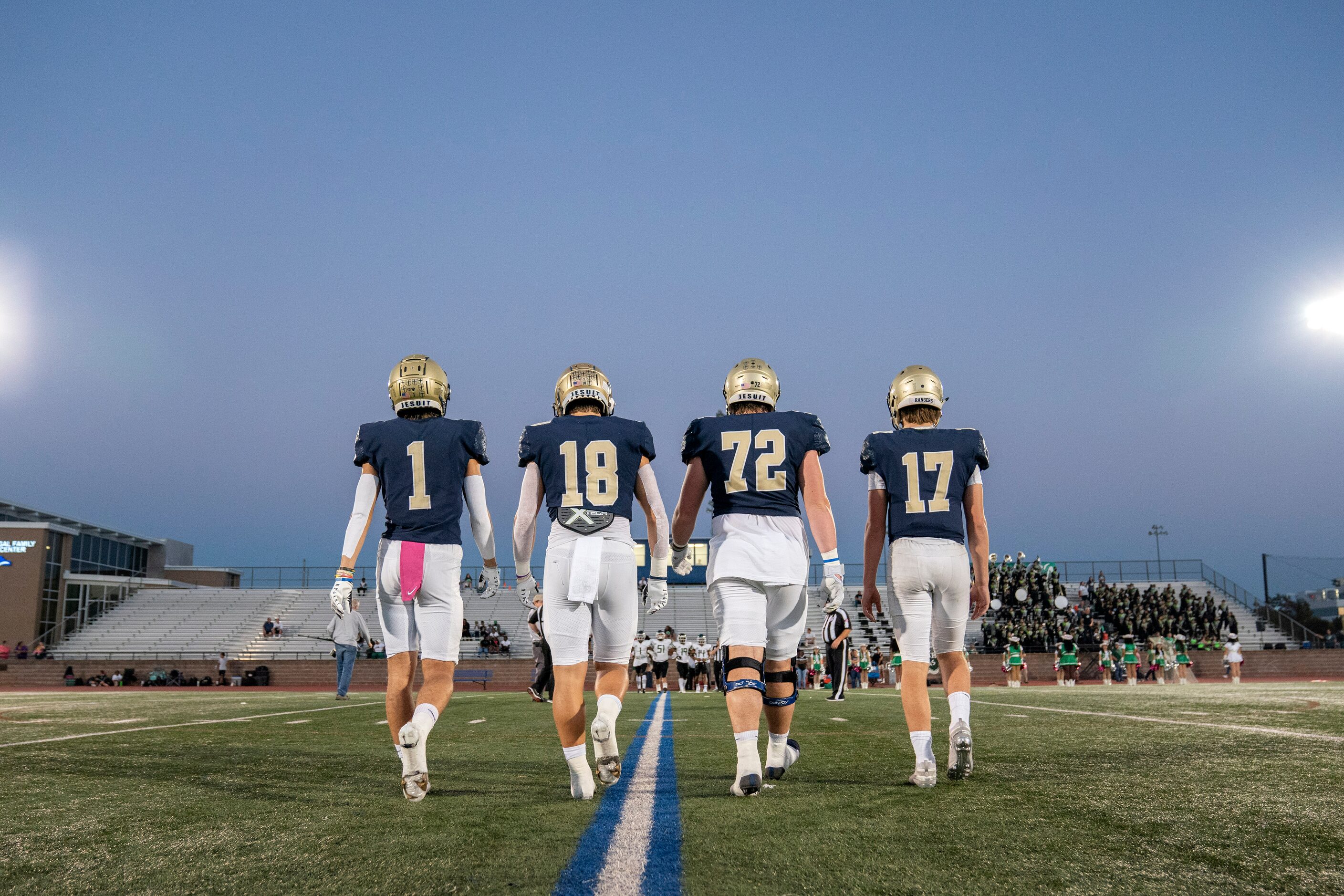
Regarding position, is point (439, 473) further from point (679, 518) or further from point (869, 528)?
point (869, 528)

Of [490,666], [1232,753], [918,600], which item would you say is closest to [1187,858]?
[918,600]

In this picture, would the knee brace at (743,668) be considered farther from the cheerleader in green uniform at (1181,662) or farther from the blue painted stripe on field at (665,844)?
the cheerleader in green uniform at (1181,662)

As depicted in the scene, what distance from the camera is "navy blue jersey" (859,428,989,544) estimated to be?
200 inches

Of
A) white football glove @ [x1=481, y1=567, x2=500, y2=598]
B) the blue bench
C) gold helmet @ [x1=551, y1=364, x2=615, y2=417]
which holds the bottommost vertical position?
the blue bench

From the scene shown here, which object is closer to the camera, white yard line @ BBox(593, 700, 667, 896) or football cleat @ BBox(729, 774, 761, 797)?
white yard line @ BBox(593, 700, 667, 896)

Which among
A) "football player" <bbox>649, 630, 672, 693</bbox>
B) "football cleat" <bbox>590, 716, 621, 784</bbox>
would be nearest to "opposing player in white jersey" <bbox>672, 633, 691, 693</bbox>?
"football player" <bbox>649, 630, 672, 693</bbox>

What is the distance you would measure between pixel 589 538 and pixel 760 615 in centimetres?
99

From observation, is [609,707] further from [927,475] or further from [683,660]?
[683,660]

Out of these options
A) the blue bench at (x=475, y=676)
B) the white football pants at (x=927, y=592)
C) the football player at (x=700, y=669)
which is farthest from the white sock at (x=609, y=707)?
the blue bench at (x=475, y=676)

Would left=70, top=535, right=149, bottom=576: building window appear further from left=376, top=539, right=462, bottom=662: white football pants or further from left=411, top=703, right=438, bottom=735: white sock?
left=411, top=703, right=438, bottom=735: white sock

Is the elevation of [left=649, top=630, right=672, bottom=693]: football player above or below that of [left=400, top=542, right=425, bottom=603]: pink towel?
below

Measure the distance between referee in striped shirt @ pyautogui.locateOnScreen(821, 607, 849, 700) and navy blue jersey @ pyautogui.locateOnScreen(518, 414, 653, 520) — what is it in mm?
1410

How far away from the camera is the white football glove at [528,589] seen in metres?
5.04

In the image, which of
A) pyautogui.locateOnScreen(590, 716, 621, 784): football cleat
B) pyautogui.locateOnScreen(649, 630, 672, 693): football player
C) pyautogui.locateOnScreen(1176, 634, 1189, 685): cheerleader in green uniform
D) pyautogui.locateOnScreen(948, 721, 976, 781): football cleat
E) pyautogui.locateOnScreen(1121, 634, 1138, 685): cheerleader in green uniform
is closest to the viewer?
pyautogui.locateOnScreen(590, 716, 621, 784): football cleat
